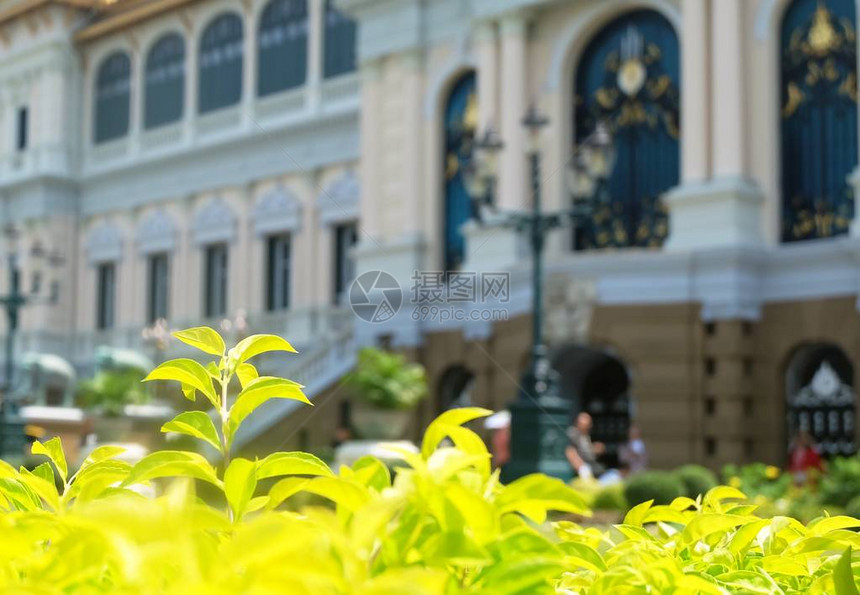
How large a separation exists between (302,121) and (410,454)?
30412 mm

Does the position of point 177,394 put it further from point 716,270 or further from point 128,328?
point 716,270

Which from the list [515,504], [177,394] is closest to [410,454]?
[515,504]

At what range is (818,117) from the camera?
2039cm

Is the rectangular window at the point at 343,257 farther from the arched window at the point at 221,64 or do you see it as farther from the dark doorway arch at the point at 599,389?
the dark doorway arch at the point at 599,389

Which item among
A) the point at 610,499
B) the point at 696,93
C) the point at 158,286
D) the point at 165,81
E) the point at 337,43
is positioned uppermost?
the point at 165,81

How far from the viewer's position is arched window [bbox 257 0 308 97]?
3225 centimetres

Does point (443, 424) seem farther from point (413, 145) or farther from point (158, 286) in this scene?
point (158, 286)

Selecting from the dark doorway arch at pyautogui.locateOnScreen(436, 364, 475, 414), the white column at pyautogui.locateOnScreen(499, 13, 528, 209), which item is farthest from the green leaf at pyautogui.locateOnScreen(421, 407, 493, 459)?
the dark doorway arch at pyautogui.locateOnScreen(436, 364, 475, 414)

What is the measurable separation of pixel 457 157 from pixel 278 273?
885 centimetres

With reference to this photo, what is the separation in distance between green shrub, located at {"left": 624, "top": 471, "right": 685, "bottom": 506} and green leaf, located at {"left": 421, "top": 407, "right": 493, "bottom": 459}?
12476 mm

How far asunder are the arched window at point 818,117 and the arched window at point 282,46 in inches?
572

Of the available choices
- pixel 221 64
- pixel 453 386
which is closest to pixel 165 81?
pixel 221 64

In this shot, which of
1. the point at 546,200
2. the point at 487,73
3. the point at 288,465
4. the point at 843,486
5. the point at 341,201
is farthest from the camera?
the point at 341,201

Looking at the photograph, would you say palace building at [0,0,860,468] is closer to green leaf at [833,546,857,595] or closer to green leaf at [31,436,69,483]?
green leaf at [31,436,69,483]
